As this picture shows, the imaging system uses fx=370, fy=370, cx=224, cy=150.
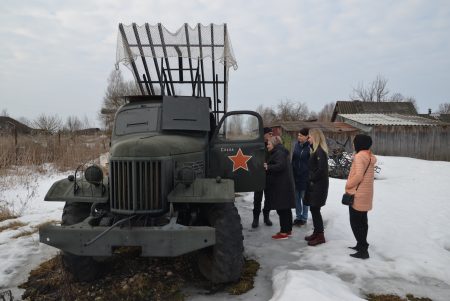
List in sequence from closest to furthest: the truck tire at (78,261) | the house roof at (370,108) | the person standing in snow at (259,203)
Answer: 1. the truck tire at (78,261)
2. the person standing in snow at (259,203)
3. the house roof at (370,108)

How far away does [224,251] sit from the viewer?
408cm

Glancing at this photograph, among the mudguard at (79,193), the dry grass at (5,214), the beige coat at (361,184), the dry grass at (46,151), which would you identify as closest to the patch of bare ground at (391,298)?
the beige coat at (361,184)

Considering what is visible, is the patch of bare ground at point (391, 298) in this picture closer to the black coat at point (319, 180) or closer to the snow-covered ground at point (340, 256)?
the snow-covered ground at point (340, 256)

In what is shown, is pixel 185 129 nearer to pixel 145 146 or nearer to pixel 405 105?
pixel 145 146

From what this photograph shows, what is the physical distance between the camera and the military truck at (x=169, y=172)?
3674 mm

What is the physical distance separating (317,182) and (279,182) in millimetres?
673

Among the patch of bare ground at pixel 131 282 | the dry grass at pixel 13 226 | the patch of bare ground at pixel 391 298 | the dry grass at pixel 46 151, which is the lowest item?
the dry grass at pixel 13 226

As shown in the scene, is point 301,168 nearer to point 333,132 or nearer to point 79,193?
point 79,193

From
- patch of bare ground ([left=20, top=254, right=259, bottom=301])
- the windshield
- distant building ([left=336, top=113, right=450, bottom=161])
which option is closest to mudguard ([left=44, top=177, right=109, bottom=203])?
patch of bare ground ([left=20, top=254, right=259, bottom=301])

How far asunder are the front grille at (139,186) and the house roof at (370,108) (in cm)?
3512

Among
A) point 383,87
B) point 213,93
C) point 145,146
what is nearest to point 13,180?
point 213,93

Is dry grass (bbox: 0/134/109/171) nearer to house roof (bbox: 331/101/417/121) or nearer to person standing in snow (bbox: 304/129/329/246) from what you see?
person standing in snow (bbox: 304/129/329/246)

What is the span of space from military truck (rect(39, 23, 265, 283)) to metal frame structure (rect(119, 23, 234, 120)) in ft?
0.06

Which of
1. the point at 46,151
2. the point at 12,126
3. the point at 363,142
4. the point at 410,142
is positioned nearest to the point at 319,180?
the point at 363,142
